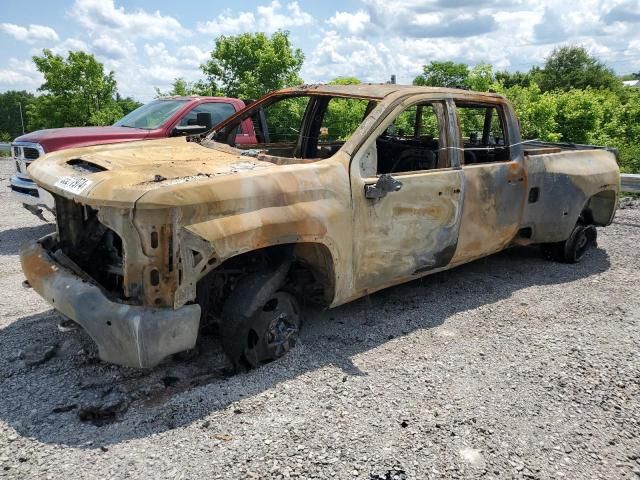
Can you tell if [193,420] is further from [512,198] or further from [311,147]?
[512,198]

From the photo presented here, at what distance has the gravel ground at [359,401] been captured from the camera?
283 centimetres

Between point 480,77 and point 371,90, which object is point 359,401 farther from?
point 480,77

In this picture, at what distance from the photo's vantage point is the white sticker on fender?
3273 millimetres

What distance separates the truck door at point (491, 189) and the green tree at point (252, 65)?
15.7 metres

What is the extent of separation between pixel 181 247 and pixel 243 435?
1067 mm

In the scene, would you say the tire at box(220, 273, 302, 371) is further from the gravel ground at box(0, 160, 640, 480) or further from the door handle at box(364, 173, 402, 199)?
the door handle at box(364, 173, 402, 199)

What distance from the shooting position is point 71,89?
20.5 metres

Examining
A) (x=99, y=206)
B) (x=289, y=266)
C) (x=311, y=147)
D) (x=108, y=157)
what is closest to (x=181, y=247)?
(x=99, y=206)

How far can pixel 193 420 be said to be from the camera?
3137 mm

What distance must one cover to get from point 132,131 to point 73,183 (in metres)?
4.47

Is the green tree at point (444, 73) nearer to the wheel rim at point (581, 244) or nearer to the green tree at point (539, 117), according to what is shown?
the green tree at point (539, 117)

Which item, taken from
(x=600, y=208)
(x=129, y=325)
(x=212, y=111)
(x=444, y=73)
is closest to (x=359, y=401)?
(x=129, y=325)

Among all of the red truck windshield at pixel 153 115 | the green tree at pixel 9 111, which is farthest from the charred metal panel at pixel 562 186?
the green tree at pixel 9 111

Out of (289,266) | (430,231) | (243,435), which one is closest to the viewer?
(243,435)
